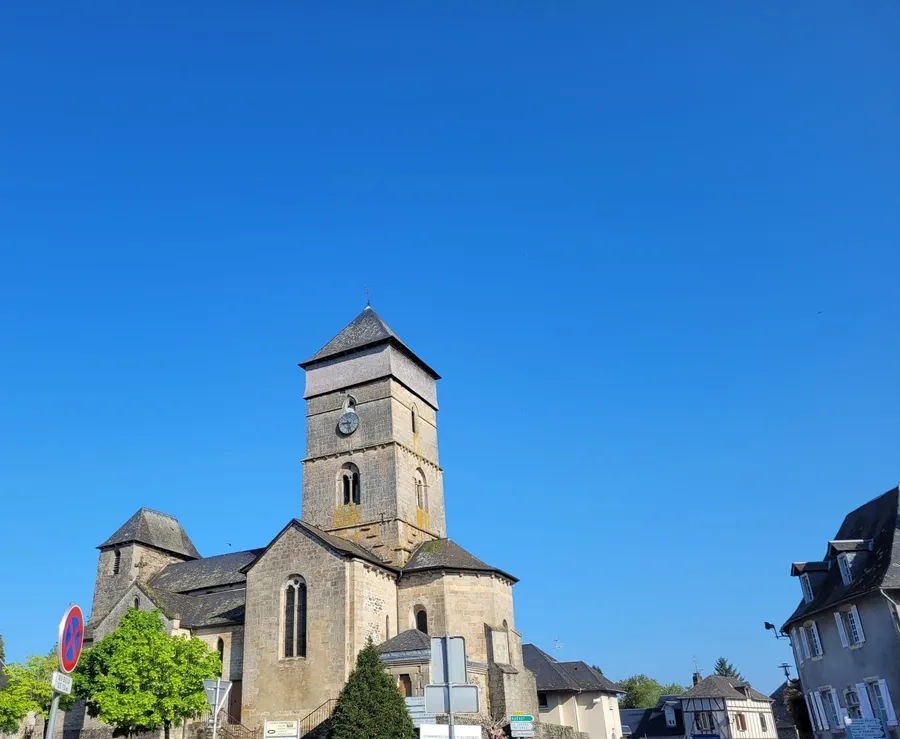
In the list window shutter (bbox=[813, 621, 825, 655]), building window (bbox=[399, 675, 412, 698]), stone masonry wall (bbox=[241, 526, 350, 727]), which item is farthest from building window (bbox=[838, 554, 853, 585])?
stone masonry wall (bbox=[241, 526, 350, 727])

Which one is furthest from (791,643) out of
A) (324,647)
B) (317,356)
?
A: (317,356)

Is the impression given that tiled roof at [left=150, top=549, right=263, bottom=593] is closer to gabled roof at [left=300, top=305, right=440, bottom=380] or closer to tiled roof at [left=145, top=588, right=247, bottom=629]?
tiled roof at [left=145, top=588, right=247, bottom=629]

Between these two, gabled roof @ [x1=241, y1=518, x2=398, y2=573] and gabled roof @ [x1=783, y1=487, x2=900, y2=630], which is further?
gabled roof @ [x1=241, y1=518, x2=398, y2=573]

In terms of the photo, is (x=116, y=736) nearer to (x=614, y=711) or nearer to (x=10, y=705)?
Result: (x=10, y=705)

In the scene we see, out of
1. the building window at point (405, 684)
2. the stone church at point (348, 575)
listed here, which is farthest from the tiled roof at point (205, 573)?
the building window at point (405, 684)

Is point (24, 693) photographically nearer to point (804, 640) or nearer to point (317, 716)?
point (317, 716)

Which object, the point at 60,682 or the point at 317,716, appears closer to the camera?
the point at 60,682

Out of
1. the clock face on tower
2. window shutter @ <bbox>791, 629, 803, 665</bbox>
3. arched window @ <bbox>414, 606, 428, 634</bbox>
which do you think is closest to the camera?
window shutter @ <bbox>791, 629, 803, 665</bbox>

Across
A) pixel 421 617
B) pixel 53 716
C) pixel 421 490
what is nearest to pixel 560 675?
pixel 421 490

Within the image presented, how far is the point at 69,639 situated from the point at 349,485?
3321 centimetres

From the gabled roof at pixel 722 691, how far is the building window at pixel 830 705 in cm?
2395

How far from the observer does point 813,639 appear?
3219cm

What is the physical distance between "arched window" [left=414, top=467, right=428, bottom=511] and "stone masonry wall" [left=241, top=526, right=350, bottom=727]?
8940 millimetres

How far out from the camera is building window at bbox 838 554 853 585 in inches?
1176
